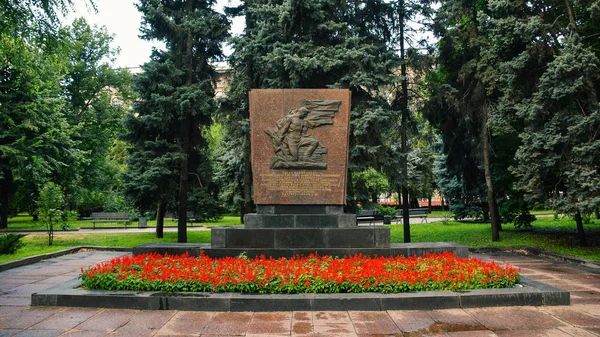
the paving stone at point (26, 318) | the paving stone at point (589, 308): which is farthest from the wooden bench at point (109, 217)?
the paving stone at point (589, 308)

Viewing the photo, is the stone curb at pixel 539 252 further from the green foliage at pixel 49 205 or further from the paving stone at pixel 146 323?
the green foliage at pixel 49 205

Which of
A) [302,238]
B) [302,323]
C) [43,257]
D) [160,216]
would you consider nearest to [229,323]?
[302,323]

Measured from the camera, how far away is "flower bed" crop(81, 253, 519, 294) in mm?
6426

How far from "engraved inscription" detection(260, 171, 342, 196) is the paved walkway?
12.2ft

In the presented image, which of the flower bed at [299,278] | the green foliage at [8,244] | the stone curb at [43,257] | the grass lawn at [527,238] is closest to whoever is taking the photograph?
the flower bed at [299,278]

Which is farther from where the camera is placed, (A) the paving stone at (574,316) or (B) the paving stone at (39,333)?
(A) the paving stone at (574,316)

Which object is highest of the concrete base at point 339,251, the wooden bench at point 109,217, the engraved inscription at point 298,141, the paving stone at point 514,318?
the engraved inscription at point 298,141

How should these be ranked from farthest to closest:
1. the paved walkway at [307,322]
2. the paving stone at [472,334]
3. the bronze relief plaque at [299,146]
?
the bronze relief plaque at [299,146] → the paved walkway at [307,322] → the paving stone at [472,334]

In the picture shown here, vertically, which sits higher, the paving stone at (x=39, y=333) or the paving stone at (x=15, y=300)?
the paving stone at (x=15, y=300)

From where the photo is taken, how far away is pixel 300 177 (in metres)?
9.40

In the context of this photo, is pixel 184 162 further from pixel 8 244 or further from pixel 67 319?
pixel 67 319

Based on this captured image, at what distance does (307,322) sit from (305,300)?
0.59 meters

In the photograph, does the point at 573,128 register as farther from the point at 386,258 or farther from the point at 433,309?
the point at 433,309

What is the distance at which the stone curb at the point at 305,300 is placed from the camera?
6090 millimetres
